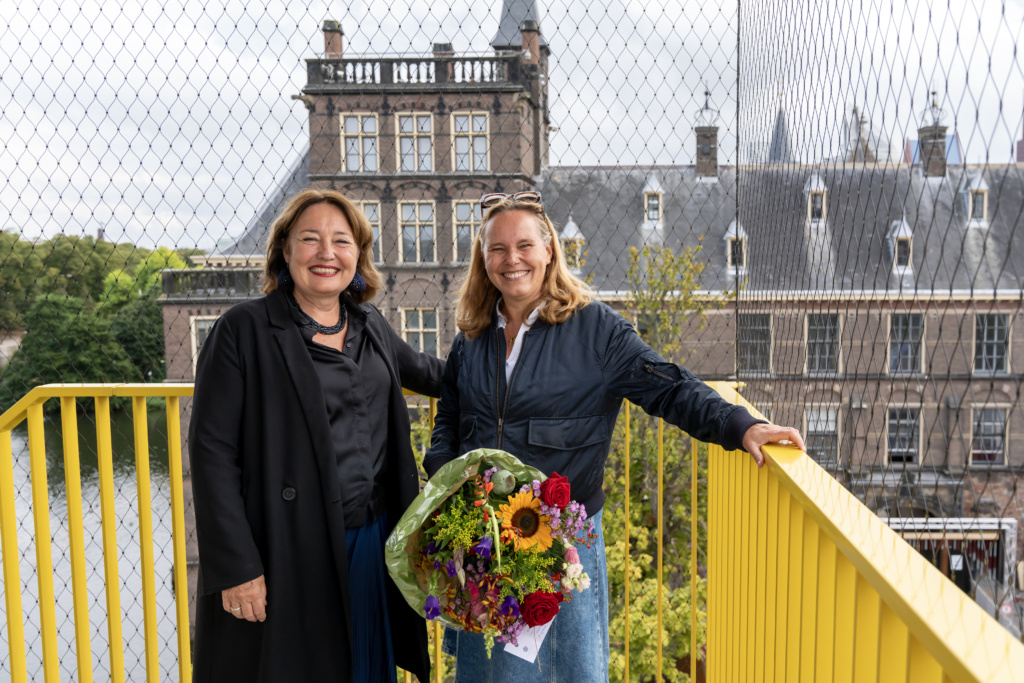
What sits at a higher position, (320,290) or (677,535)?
(320,290)

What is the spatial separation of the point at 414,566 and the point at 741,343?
72.6 inches

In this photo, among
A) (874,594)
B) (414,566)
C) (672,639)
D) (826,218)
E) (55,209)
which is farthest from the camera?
(672,639)

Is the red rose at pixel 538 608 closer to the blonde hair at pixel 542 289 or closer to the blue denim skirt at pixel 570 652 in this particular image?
the blue denim skirt at pixel 570 652

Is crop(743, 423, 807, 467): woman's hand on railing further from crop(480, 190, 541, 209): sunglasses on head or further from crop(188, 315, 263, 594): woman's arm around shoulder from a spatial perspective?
crop(188, 315, 263, 594): woman's arm around shoulder

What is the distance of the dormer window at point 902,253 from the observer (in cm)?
180

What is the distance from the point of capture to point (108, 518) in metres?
1.80

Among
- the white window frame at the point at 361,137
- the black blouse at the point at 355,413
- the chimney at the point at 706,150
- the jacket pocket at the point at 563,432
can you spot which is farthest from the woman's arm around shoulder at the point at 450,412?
the chimney at the point at 706,150

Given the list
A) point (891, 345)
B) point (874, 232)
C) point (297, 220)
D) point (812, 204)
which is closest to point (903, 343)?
point (891, 345)

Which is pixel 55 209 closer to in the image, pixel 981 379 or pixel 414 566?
pixel 414 566

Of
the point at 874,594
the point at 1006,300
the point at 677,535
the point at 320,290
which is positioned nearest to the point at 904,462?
the point at 1006,300

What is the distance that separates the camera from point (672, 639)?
732 cm

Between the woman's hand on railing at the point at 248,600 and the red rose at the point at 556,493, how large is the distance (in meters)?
0.58

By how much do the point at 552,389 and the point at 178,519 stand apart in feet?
3.51

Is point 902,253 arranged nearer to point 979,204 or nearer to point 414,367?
point 979,204
